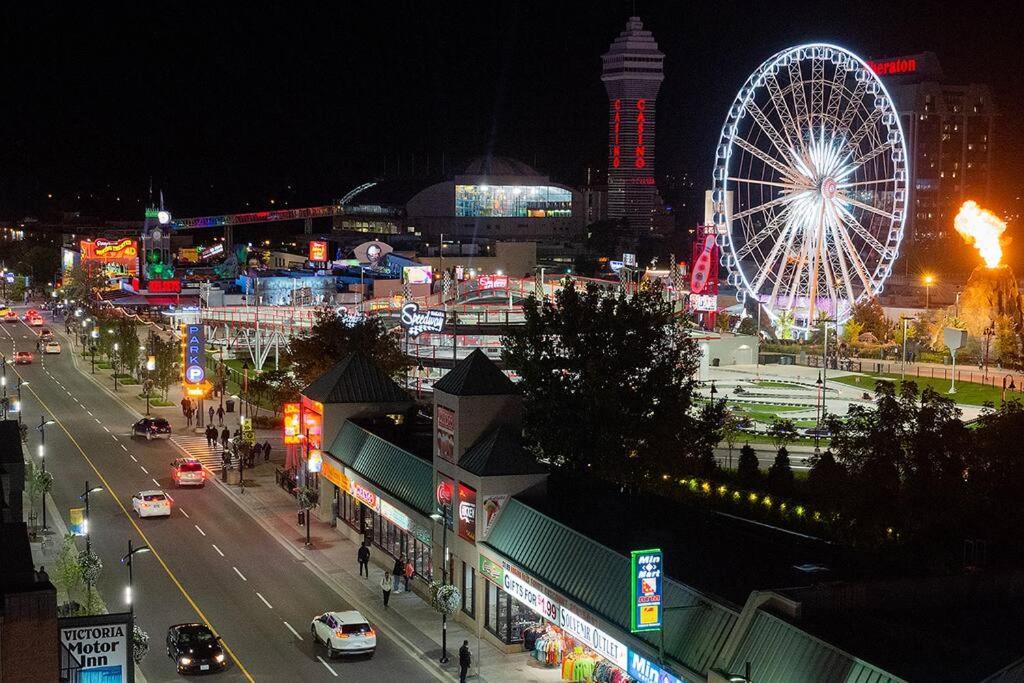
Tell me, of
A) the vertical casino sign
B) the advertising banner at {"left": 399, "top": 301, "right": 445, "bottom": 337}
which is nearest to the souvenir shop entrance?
the vertical casino sign

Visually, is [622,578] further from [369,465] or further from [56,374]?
[56,374]

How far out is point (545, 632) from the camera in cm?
3962

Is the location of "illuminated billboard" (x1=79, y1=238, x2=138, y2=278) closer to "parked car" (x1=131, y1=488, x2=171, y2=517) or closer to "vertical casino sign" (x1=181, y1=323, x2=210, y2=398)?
"vertical casino sign" (x1=181, y1=323, x2=210, y2=398)

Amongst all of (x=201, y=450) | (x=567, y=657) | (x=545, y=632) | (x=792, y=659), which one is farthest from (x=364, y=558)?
(x=201, y=450)

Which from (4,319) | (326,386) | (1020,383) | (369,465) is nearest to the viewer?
(369,465)

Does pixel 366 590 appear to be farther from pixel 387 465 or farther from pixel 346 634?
pixel 346 634

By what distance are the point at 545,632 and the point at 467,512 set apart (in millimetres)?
5436

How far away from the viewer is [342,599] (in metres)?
46.1

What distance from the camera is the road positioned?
129 ft

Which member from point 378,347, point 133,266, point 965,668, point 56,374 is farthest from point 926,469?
point 133,266

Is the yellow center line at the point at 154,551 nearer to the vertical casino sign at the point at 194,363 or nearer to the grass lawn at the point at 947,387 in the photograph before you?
the vertical casino sign at the point at 194,363

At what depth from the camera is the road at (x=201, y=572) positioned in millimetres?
39281

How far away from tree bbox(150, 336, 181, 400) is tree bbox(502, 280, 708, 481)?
42.5 metres

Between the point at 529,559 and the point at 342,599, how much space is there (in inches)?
360
